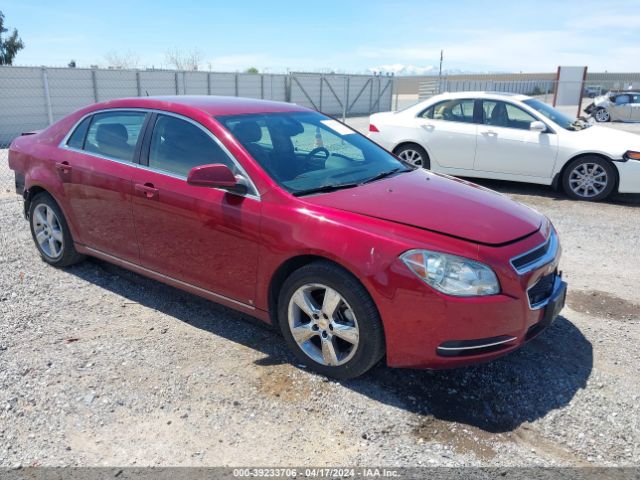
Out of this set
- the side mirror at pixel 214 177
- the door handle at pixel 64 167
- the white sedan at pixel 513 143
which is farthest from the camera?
the white sedan at pixel 513 143

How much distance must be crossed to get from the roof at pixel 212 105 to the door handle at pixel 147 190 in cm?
63

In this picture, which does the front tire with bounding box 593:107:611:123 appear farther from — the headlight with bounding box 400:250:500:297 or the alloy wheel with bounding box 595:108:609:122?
the headlight with bounding box 400:250:500:297

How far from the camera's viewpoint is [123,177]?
422cm

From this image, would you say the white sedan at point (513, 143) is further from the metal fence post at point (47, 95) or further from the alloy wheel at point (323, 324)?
the metal fence post at point (47, 95)

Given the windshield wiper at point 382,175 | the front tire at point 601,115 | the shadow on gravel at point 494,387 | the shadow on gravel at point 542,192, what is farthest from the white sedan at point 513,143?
the front tire at point 601,115

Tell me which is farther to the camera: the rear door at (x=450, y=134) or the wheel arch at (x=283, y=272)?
the rear door at (x=450, y=134)

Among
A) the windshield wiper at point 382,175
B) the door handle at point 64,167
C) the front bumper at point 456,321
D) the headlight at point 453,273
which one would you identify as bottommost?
the front bumper at point 456,321

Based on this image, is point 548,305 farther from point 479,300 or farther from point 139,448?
point 139,448

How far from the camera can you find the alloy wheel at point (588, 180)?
8234 millimetres

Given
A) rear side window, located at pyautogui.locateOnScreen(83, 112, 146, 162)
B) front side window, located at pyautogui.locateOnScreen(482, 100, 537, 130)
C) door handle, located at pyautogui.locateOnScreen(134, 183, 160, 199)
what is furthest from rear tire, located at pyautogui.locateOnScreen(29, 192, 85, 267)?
front side window, located at pyautogui.locateOnScreen(482, 100, 537, 130)

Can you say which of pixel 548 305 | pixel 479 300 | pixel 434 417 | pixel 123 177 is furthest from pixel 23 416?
pixel 548 305

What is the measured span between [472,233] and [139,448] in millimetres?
2158

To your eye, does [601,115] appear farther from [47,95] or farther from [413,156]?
[47,95]

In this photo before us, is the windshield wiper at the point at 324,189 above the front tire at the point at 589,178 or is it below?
above
